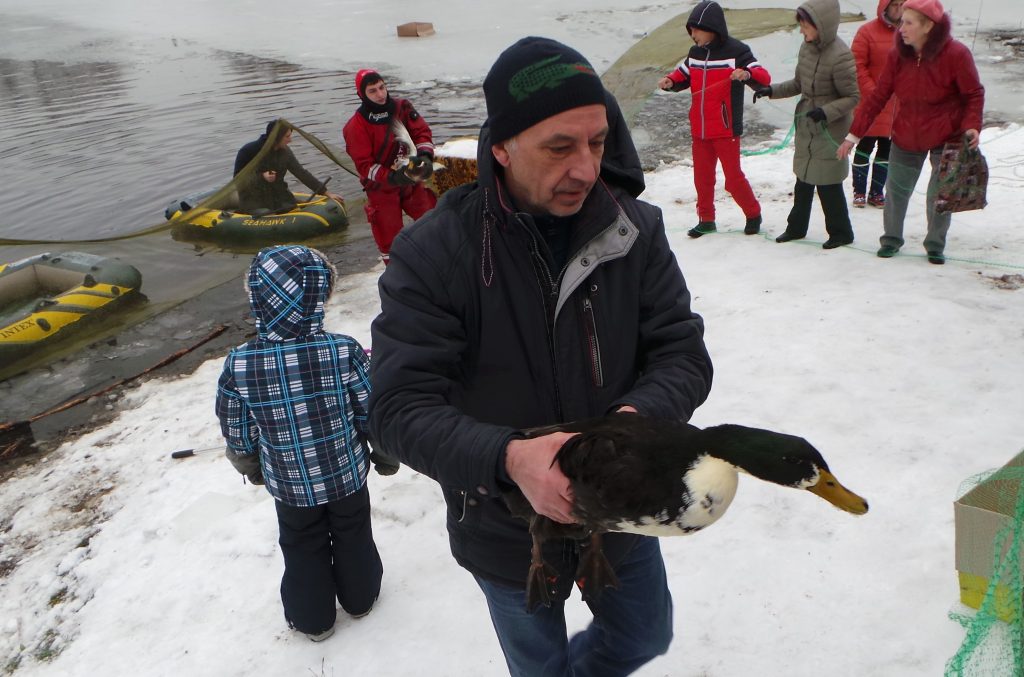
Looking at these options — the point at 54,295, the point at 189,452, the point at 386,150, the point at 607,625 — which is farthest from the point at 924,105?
the point at 54,295

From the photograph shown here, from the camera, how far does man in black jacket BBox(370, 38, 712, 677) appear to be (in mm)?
1627

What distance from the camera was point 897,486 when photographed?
3.51m

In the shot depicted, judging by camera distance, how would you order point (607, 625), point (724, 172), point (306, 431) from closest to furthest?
point (607, 625)
point (306, 431)
point (724, 172)

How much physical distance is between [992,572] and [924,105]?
4034 mm

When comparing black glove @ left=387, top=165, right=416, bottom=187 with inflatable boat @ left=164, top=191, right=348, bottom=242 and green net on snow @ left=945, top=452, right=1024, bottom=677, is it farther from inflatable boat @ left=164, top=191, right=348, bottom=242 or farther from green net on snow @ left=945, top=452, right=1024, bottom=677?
green net on snow @ left=945, top=452, right=1024, bottom=677

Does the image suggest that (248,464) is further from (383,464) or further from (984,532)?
(984,532)

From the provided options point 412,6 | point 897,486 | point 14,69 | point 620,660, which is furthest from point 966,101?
point 14,69

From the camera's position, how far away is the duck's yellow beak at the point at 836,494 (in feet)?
5.55

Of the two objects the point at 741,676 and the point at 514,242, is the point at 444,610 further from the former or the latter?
the point at 514,242

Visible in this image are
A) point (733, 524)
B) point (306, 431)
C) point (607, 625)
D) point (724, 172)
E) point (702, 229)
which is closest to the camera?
point (607, 625)

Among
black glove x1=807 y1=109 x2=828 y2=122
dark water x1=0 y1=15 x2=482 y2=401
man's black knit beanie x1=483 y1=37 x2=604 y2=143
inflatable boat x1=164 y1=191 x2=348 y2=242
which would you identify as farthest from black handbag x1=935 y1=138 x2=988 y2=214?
inflatable boat x1=164 y1=191 x2=348 y2=242

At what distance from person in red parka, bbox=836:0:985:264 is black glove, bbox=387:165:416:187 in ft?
12.5

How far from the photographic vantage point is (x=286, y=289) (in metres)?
2.79

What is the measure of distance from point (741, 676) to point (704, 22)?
17.7 feet
